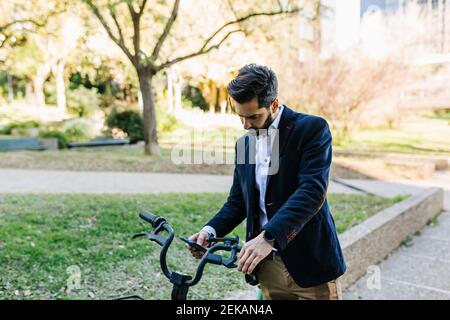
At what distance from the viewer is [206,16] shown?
40.5ft

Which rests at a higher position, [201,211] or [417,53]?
[417,53]

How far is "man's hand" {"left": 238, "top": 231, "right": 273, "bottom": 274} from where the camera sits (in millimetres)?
1584

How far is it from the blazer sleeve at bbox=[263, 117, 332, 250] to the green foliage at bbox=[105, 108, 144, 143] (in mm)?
15135

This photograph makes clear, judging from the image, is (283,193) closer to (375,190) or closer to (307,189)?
(307,189)

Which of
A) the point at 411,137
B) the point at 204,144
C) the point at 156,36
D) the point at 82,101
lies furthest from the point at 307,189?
the point at 82,101

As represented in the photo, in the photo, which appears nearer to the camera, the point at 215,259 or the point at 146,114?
the point at 215,259

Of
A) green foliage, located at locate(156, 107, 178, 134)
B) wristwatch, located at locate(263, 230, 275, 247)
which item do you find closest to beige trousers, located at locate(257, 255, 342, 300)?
wristwatch, located at locate(263, 230, 275, 247)

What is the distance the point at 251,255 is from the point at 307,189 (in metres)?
0.33

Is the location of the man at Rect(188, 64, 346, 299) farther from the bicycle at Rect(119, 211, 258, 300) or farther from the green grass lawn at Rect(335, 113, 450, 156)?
the green grass lawn at Rect(335, 113, 450, 156)

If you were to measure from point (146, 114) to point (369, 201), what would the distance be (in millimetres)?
6608

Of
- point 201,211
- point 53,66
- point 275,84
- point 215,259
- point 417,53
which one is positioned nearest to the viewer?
point 215,259

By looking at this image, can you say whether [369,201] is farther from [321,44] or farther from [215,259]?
[321,44]

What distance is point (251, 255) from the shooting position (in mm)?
1593
